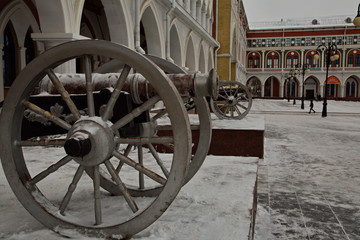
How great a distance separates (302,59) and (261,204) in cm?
5774

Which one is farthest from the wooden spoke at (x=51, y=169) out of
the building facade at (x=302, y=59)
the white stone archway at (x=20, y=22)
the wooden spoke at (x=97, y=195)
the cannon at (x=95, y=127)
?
the building facade at (x=302, y=59)

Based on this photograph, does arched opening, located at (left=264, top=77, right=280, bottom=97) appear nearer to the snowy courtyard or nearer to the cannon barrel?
the snowy courtyard

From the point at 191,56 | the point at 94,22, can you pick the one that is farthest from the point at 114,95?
the point at 191,56

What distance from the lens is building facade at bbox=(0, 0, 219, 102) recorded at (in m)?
7.16

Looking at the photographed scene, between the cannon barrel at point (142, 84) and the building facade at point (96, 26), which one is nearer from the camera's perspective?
the cannon barrel at point (142, 84)

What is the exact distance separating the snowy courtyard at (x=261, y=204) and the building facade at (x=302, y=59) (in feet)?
170

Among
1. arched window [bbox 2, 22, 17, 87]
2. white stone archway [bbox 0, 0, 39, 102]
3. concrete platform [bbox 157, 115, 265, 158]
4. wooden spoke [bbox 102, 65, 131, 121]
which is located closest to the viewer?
wooden spoke [bbox 102, 65, 131, 121]

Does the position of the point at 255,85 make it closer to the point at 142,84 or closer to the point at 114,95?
the point at 142,84

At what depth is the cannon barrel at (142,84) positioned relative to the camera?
2.13 m

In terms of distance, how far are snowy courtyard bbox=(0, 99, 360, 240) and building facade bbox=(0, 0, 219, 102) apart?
433 cm

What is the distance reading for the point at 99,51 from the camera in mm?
1928

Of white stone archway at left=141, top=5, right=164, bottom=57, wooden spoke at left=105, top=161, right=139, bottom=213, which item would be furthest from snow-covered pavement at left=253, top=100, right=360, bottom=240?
white stone archway at left=141, top=5, right=164, bottom=57

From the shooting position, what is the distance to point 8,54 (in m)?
13.6

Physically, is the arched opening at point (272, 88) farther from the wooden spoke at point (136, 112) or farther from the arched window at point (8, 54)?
the wooden spoke at point (136, 112)
